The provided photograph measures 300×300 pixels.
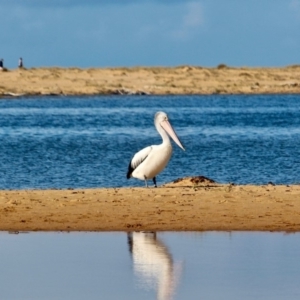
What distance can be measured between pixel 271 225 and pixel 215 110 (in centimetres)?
3776

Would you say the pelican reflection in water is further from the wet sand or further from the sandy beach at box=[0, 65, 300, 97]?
the sandy beach at box=[0, 65, 300, 97]

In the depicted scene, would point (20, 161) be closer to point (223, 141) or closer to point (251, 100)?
point (223, 141)

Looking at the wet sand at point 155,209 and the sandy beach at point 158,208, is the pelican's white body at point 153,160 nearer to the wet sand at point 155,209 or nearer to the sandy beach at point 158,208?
the sandy beach at point 158,208

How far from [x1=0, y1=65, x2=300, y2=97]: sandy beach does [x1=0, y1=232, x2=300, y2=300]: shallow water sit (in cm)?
4615

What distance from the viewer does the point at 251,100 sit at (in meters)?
59.9

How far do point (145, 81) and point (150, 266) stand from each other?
2120 inches

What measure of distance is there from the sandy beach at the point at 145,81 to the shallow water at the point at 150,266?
46.2 meters

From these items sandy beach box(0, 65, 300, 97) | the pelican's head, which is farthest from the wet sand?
sandy beach box(0, 65, 300, 97)

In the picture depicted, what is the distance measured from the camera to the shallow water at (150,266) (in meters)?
7.86

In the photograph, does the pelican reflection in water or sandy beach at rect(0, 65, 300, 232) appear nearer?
the pelican reflection in water

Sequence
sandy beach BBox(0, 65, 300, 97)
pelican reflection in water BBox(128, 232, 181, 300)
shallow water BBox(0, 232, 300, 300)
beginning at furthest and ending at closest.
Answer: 1. sandy beach BBox(0, 65, 300, 97)
2. pelican reflection in water BBox(128, 232, 181, 300)
3. shallow water BBox(0, 232, 300, 300)

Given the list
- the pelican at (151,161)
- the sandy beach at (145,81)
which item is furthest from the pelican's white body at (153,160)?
the sandy beach at (145,81)

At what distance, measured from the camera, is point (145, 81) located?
62500 mm

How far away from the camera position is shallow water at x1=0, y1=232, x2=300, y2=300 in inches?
309
